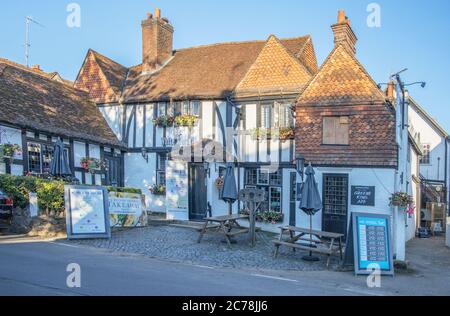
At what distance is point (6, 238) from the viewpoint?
11734mm

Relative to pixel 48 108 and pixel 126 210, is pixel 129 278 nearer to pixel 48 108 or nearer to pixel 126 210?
pixel 126 210

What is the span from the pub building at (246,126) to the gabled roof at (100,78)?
0.07m

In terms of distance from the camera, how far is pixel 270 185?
17062mm

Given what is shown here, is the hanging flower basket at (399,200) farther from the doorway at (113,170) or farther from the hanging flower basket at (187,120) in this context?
the doorway at (113,170)

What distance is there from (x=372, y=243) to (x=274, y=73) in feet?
31.2

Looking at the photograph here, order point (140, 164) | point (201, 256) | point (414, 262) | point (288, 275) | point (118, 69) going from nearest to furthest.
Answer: point (288, 275) → point (201, 256) → point (414, 262) → point (140, 164) → point (118, 69)

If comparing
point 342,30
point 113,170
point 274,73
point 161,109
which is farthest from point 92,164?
point 342,30

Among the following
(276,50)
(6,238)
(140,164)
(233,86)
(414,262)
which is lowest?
(414,262)

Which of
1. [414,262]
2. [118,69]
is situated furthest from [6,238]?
[118,69]

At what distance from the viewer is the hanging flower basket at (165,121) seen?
62.0 ft

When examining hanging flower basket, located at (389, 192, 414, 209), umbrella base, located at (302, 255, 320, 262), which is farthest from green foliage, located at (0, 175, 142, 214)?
hanging flower basket, located at (389, 192, 414, 209)

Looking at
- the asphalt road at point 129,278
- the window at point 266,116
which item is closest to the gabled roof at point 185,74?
the window at point 266,116
